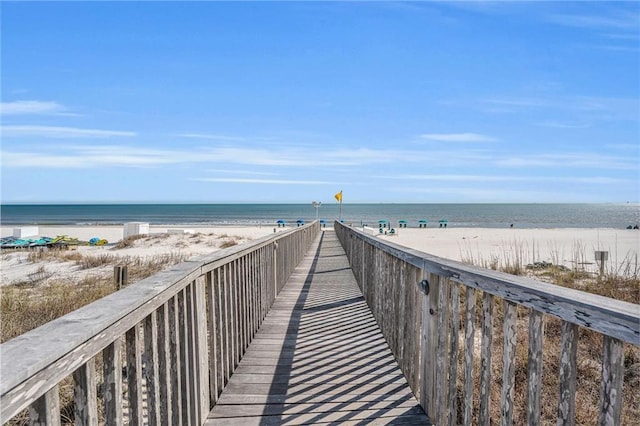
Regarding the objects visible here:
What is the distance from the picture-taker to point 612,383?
1.30 metres

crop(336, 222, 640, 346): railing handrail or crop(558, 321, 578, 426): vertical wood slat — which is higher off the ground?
crop(336, 222, 640, 346): railing handrail

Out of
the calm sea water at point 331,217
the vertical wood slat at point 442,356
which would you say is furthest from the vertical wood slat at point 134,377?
the calm sea water at point 331,217

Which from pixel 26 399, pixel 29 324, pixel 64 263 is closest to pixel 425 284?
pixel 26 399

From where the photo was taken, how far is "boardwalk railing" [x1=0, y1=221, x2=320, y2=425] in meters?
1.03

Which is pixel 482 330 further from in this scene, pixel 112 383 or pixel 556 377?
pixel 556 377

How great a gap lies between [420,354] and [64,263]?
498 inches

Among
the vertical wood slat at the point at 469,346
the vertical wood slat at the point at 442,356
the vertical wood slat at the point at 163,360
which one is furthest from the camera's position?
the vertical wood slat at the point at 442,356

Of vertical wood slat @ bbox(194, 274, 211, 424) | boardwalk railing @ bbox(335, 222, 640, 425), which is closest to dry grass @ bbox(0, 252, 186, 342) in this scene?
vertical wood slat @ bbox(194, 274, 211, 424)

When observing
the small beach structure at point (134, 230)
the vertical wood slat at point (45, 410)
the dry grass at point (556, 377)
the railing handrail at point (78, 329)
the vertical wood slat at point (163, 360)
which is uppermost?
the railing handrail at point (78, 329)

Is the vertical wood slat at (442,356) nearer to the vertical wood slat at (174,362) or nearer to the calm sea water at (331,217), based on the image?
the vertical wood slat at (174,362)

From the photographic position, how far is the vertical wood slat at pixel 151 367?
69.9 inches

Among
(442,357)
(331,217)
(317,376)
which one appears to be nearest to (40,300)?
(317,376)

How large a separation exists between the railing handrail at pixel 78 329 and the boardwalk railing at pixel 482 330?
141 centimetres

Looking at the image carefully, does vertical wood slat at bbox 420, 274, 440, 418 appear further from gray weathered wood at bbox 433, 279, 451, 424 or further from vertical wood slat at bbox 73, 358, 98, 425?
vertical wood slat at bbox 73, 358, 98, 425
